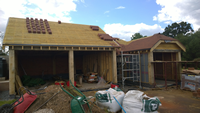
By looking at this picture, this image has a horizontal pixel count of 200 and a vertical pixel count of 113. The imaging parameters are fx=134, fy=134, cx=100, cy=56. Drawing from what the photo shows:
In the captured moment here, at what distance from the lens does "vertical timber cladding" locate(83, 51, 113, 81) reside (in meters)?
12.5

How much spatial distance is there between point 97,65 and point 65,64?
16.3ft

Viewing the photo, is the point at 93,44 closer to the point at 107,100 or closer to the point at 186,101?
the point at 107,100

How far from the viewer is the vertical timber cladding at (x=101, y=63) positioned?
40.9 feet

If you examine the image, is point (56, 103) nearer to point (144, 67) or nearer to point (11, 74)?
point (11, 74)

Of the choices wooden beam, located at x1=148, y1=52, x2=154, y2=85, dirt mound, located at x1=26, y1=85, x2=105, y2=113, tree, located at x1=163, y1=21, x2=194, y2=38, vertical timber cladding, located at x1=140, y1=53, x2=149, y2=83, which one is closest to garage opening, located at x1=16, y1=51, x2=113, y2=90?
vertical timber cladding, located at x1=140, y1=53, x2=149, y2=83

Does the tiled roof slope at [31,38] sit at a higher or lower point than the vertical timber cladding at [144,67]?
higher

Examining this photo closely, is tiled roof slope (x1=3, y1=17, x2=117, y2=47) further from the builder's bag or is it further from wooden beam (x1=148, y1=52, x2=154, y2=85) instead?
the builder's bag

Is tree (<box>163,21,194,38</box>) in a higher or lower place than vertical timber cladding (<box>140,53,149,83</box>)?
higher

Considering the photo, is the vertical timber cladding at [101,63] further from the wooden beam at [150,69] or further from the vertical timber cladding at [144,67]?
the wooden beam at [150,69]

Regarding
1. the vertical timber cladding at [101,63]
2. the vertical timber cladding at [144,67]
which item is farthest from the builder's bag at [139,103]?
the vertical timber cladding at [144,67]

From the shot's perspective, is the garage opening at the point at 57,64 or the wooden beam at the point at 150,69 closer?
the wooden beam at the point at 150,69

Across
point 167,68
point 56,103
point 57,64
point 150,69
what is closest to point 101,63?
point 150,69

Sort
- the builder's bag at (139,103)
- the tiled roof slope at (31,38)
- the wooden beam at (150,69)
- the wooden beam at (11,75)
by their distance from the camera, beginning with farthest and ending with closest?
the wooden beam at (150,69) → the tiled roof slope at (31,38) → the wooden beam at (11,75) → the builder's bag at (139,103)

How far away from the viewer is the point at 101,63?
1377 cm
